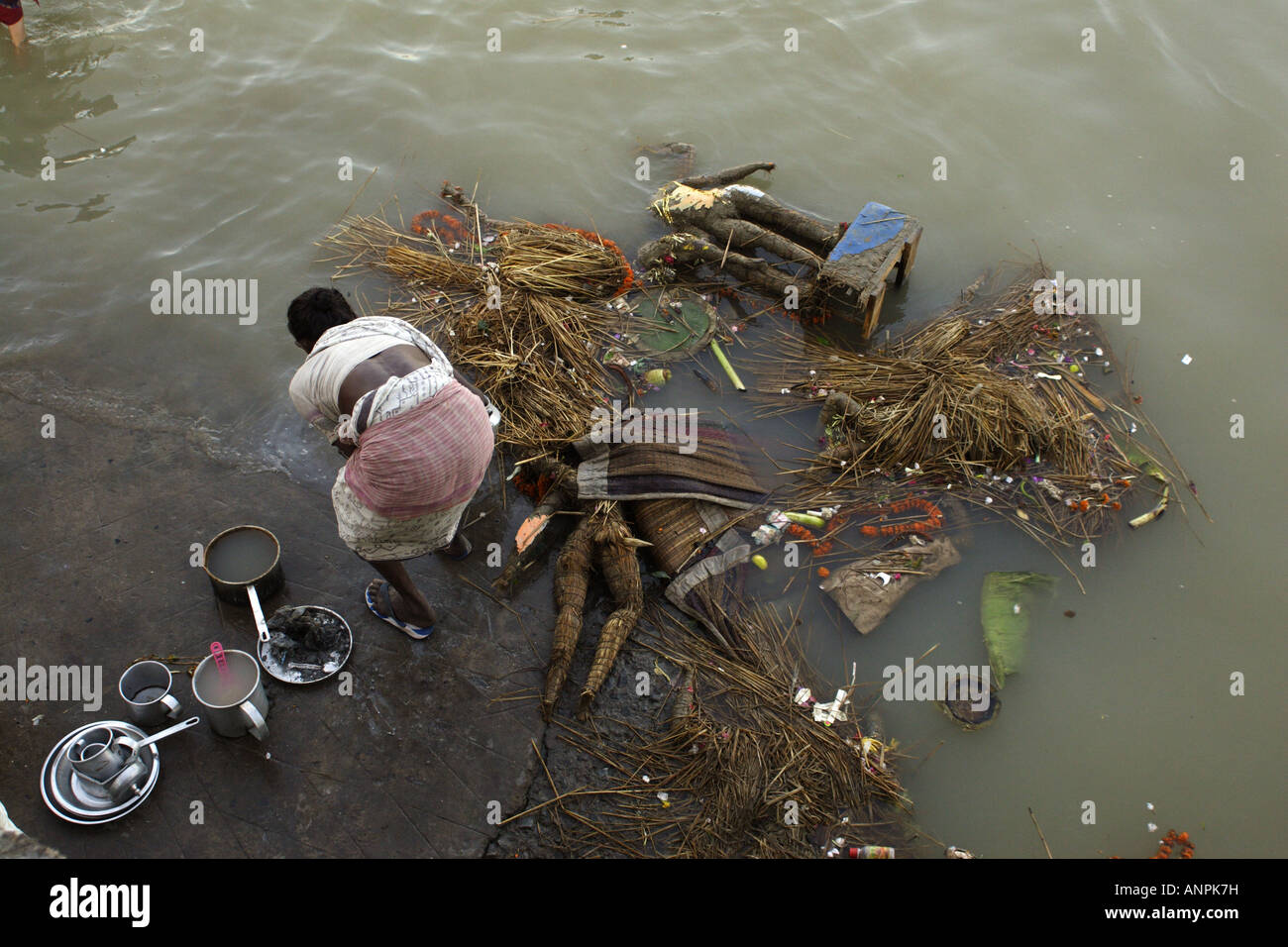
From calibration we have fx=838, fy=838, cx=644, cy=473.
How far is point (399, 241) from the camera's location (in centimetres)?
659

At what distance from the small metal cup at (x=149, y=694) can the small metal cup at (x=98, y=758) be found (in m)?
0.14

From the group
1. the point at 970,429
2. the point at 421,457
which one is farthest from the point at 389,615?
the point at 970,429

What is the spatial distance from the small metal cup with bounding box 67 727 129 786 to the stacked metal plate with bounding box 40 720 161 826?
27 millimetres

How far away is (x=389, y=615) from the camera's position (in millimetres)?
4234

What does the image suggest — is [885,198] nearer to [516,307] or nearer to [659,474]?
[516,307]

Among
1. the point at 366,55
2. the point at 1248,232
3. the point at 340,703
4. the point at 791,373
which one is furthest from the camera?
the point at 366,55

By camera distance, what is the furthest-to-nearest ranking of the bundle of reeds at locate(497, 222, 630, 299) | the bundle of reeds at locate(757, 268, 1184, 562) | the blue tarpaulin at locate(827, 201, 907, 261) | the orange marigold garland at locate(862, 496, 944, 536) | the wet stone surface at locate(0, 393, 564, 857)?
1. the bundle of reeds at locate(497, 222, 630, 299)
2. the blue tarpaulin at locate(827, 201, 907, 261)
3. the bundle of reeds at locate(757, 268, 1184, 562)
4. the orange marigold garland at locate(862, 496, 944, 536)
5. the wet stone surface at locate(0, 393, 564, 857)

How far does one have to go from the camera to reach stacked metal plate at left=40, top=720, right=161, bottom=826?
11.3 ft

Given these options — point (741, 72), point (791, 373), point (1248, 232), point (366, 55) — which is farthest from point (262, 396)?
point (1248, 232)

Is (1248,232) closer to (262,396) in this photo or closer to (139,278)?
(262,396)

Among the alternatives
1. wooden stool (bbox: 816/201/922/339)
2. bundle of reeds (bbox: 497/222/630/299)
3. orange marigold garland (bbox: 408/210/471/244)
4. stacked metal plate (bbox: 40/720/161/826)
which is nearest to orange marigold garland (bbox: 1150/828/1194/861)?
wooden stool (bbox: 816/201/922/339)

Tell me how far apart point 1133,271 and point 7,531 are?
26.6 ft

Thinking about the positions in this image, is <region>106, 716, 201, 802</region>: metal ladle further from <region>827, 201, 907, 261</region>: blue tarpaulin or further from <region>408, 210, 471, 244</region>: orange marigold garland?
<region>827, 201, 907, 261</region>: blue tarpaulin

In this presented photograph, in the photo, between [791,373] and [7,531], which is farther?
[791,373]
